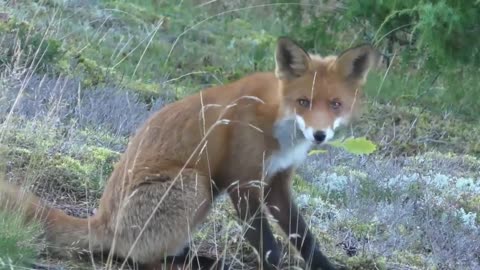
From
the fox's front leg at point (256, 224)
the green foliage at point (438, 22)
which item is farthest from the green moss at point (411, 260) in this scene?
the green foliage at point (438, 22)

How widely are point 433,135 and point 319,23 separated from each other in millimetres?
2194

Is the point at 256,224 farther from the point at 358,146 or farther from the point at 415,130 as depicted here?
the point at 415,130

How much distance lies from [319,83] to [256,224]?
0.98 m

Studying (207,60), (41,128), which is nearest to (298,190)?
(41,128)

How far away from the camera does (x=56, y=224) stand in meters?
4.99

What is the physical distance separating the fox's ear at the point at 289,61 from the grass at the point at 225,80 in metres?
1.10

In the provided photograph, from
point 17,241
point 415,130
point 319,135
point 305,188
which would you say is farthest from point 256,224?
point 415,130

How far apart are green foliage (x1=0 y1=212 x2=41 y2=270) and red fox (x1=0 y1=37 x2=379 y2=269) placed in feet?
0.91

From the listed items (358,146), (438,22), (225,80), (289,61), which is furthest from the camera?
(225,80)

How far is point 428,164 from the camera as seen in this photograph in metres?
9.09

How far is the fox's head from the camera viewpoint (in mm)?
5449

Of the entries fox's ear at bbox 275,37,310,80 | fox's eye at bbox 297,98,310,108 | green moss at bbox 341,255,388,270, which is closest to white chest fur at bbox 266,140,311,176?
fox's eye at bbox 297,98,310,108

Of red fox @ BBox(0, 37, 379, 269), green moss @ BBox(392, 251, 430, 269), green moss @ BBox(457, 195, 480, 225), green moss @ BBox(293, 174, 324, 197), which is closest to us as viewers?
red fox @ BBox(0, 37, 379, 269)

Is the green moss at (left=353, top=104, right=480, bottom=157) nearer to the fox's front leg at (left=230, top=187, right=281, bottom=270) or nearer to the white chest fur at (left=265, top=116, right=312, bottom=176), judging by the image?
the white chest fur at (left=265, top=116, right=312, bottom=176)
